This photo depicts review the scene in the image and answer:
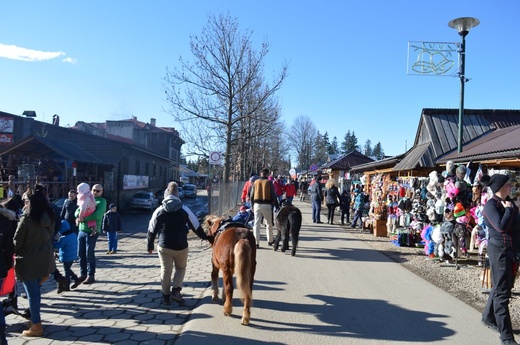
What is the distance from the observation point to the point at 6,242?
14.2 feet

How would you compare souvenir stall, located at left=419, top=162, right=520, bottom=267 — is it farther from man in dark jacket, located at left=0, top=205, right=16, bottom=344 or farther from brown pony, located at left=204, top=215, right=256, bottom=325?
man in dark jacket, located at left=0, top=205, right=16, bottom=344

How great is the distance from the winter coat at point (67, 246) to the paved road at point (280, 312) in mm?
590

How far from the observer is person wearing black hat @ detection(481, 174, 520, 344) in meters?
4.32

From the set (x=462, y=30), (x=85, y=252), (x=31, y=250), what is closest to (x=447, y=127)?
(x=462, y=30)

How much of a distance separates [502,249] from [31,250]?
5.67 m

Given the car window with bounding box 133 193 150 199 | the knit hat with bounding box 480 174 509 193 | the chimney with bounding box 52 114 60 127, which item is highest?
the chimney with bounding box 52 114 60 127

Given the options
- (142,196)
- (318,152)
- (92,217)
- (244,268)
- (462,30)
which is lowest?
(244,268)

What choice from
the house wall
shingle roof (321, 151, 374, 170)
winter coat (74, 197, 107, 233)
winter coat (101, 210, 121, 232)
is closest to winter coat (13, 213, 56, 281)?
winter coat (74, 197, 107, 233)

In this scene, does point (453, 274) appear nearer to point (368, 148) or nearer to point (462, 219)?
point (462, 219)

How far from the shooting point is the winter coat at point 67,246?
258 inches

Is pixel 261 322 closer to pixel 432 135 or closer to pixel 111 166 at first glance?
pixel 432 135

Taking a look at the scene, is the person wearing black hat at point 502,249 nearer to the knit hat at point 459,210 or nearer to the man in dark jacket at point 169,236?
the knit hat at point 459,210

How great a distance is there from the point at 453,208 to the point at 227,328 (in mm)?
6077

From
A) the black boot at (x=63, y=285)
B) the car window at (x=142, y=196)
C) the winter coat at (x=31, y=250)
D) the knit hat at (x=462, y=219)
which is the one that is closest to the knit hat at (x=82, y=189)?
the black boot at (x=63, y=285)
